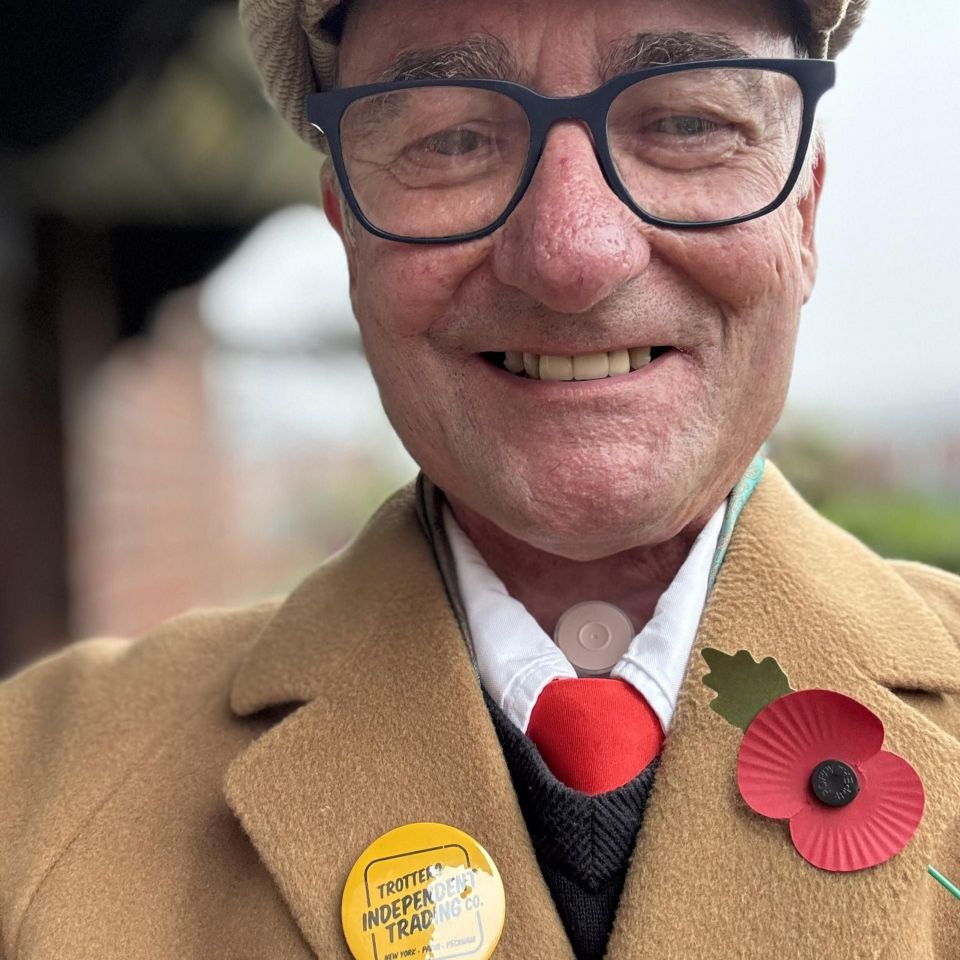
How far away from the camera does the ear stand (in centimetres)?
137

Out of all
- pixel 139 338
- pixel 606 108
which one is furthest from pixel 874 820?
pixel 139 338

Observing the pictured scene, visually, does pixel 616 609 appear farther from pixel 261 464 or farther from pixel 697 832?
pixel 261 464

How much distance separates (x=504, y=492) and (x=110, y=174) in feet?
7.82

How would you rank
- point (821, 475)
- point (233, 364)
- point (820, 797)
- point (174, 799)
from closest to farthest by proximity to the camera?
1. point (820, 797)
2. point (174, 799)
3. point (821, 475)
4. point (233, 364)

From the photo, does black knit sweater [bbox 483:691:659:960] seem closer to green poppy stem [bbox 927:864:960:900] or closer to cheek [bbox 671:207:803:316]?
green poppy stem [bbox 927:864:960:900]

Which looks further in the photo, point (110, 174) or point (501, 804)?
point (110, 174)

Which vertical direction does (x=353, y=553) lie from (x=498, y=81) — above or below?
below

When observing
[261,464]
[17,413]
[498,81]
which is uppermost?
[498,81]

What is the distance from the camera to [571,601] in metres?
1.43

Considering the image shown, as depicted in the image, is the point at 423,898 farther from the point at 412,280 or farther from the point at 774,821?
the point at 412,280

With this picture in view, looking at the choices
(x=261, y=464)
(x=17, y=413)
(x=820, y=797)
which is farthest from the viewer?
(x=261, y=464)

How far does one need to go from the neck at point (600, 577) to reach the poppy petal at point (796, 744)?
28cm

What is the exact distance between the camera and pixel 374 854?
1215mm

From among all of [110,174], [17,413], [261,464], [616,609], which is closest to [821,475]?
[616,609]
